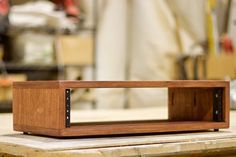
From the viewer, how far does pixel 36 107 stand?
0.96 m

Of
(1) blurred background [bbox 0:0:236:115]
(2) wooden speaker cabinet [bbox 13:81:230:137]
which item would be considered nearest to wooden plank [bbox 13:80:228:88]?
(2) wooden speaker cabinet [bbox 13:81:230:137]

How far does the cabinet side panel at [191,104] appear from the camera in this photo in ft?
3.69

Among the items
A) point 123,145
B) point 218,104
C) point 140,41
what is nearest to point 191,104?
point 218,104

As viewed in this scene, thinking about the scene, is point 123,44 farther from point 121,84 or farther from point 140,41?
point 121,84

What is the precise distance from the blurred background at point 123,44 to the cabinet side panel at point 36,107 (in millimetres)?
2275

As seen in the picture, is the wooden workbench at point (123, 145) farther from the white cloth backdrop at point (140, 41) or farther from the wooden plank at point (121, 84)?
the white cloth backdrop at point (140, 41)

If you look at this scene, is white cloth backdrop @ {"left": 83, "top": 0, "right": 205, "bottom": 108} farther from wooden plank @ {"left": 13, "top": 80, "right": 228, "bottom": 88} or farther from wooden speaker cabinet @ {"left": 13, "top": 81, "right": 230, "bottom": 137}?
wooden plank @ {"left": 13, "top": 80, "right": 228, "bottom": 88}

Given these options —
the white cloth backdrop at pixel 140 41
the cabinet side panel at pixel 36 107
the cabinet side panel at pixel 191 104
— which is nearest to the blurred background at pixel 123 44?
the white cloth backdrop at pixel 140 41

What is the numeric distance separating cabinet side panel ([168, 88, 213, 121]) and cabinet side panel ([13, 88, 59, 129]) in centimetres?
34

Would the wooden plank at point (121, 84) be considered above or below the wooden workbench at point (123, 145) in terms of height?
above

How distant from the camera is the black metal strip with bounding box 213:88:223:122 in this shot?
109 cm

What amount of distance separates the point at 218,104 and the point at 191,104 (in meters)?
0.09

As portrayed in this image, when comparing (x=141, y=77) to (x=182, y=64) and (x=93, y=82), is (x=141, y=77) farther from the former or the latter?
(x=93, y=82)

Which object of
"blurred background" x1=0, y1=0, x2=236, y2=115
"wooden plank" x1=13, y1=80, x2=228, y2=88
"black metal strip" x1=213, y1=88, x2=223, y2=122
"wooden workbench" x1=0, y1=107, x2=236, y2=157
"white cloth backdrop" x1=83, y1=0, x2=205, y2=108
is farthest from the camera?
"white cloth backdrop" x1=83, y1=0, x2=205, y2=108
